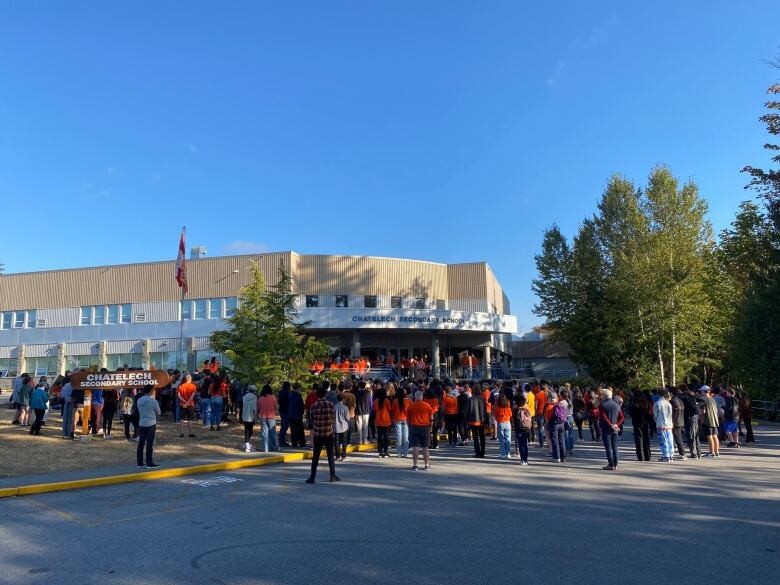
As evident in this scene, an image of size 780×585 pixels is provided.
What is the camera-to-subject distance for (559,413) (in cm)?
1320

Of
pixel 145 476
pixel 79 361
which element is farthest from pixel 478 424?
pixel 79 361

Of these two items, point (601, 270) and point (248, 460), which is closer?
point (248, 460)

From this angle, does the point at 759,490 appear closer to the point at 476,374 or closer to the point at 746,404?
the point at 746,404

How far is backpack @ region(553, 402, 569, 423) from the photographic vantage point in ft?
43.3

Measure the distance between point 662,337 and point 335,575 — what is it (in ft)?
113

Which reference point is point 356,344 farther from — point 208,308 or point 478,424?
point 478,424

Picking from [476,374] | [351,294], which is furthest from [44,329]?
[476,374]

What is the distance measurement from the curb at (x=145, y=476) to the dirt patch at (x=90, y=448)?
1372 millimetres

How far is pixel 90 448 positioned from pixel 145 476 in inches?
158

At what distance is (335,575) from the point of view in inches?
217

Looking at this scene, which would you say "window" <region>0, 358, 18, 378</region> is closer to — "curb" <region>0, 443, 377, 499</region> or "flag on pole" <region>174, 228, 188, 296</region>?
"flag on pole" <region>174, 228, 188, 296</region>

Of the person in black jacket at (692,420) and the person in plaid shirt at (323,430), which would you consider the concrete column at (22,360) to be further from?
the person in black jacket at (692,420)

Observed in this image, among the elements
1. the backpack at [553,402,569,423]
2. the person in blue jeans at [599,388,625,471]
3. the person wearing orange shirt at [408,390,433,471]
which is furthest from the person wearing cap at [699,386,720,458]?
the person wearing orange shirt at [408,390,433,471]

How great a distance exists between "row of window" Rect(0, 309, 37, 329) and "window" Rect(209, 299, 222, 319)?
17.4m
